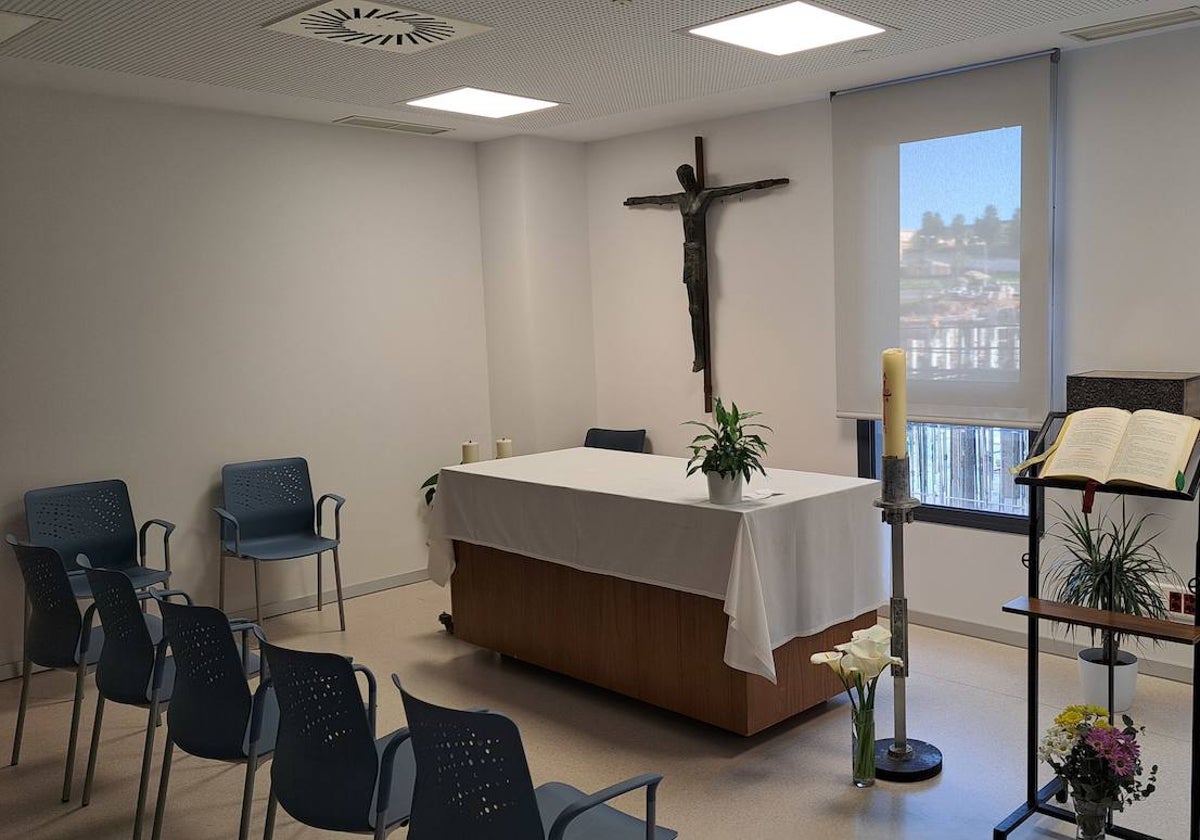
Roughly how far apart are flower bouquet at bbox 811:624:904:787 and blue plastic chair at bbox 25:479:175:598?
318 centimetres

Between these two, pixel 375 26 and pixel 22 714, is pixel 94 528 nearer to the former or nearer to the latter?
pixel 22 714

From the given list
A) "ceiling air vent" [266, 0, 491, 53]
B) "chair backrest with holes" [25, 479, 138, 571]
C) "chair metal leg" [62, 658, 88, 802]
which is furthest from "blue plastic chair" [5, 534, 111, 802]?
"ceiling air vent" [266, 0, 491, 53]

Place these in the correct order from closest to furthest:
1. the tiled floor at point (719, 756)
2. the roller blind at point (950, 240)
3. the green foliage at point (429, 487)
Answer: the tiled floor at point (719, 756) → the roller blind at point (950, 240) → the green foliage at point (429, 487)

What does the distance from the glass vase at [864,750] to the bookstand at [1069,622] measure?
1.60ft

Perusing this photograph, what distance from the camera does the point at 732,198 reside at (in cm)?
628

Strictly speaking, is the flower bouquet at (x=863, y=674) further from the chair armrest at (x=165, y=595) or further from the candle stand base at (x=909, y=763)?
the chair armrest at (x=165, y=595)

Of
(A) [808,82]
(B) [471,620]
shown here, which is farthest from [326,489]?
(A) [808,82]

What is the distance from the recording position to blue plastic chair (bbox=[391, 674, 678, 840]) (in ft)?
7.39

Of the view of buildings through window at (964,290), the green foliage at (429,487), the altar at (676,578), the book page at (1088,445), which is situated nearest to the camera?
the book page at (1088,445)

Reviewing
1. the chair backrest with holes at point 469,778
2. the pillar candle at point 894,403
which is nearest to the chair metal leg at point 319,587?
the pillar candle at point 894,403

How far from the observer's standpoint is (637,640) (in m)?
4.39

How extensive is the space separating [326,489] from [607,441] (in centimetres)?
173

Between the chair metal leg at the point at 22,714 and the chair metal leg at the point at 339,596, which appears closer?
the chair metal leg at the point at 22,714

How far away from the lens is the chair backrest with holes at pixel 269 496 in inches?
230
